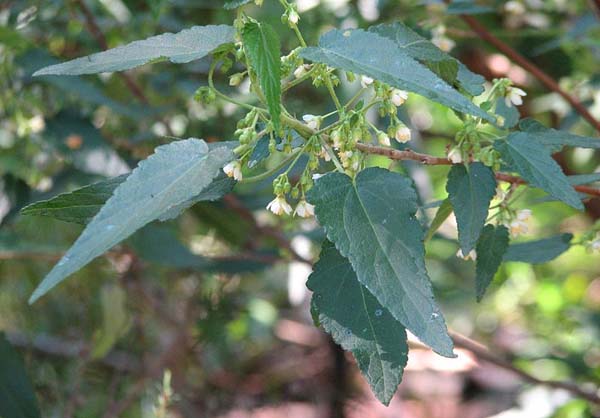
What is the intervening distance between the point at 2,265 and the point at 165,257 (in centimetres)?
60

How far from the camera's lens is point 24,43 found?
4.48 feet

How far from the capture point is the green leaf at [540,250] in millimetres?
1011

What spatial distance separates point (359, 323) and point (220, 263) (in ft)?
3.18

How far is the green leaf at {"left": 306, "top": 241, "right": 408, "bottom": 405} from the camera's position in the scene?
2.31 feet

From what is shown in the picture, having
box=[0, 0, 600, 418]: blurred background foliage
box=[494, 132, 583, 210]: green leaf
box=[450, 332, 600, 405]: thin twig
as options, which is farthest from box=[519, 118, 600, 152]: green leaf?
box=[450, 332, 600, 405]: thin twig

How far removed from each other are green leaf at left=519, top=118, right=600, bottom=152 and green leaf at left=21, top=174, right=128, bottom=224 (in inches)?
16.2

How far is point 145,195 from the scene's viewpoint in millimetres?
618

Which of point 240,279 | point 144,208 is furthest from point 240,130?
point 240,279

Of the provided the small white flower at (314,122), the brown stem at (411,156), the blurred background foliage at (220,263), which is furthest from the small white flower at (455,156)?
the blurred background foliage at (220,263)

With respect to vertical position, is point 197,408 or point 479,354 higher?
point 479,354

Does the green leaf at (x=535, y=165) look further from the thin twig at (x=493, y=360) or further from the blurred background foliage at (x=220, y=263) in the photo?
the thin twig at (x=493, y=360)

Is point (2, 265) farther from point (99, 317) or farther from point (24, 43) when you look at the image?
point (24, 43)

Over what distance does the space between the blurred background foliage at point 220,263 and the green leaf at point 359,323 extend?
545 mm

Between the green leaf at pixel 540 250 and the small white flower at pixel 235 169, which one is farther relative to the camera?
the green leaf at pixel 540 250
